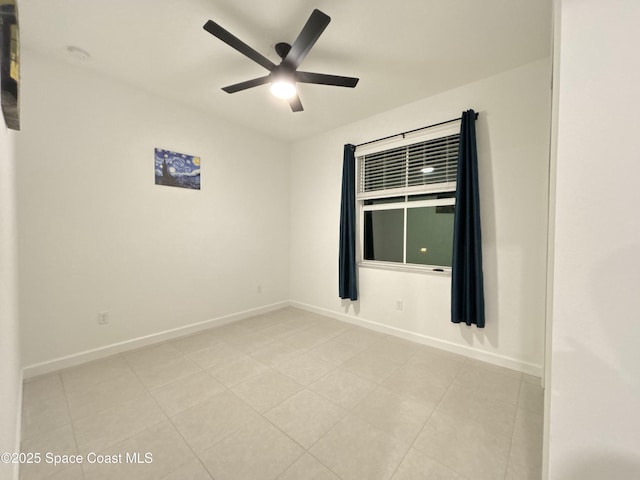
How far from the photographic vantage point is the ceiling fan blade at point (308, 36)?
1408mm

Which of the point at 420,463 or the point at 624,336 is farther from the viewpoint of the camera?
the point at 420,463

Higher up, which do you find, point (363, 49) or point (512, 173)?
point (363, 49)

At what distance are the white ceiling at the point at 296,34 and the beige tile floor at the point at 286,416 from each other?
108 inches

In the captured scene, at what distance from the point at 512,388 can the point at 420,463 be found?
3.94ft

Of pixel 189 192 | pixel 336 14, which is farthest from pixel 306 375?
pixel 336 14

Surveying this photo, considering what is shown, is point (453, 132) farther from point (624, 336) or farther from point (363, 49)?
point (624, 336)

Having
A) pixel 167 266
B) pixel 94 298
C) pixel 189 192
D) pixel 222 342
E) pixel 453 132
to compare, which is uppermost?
pixel 453 132

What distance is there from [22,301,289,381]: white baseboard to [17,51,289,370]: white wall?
0.15 feet

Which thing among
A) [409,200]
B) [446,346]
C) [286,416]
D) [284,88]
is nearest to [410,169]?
[409,200]

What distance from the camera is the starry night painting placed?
2.77 meters

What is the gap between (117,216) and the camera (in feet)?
8.22

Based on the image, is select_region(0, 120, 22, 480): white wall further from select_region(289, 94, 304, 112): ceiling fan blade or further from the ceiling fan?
select_region(289, 94, 304, 112): ceiling fan blade

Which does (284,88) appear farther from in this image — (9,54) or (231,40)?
(9,54)

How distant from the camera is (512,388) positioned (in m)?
1.98
